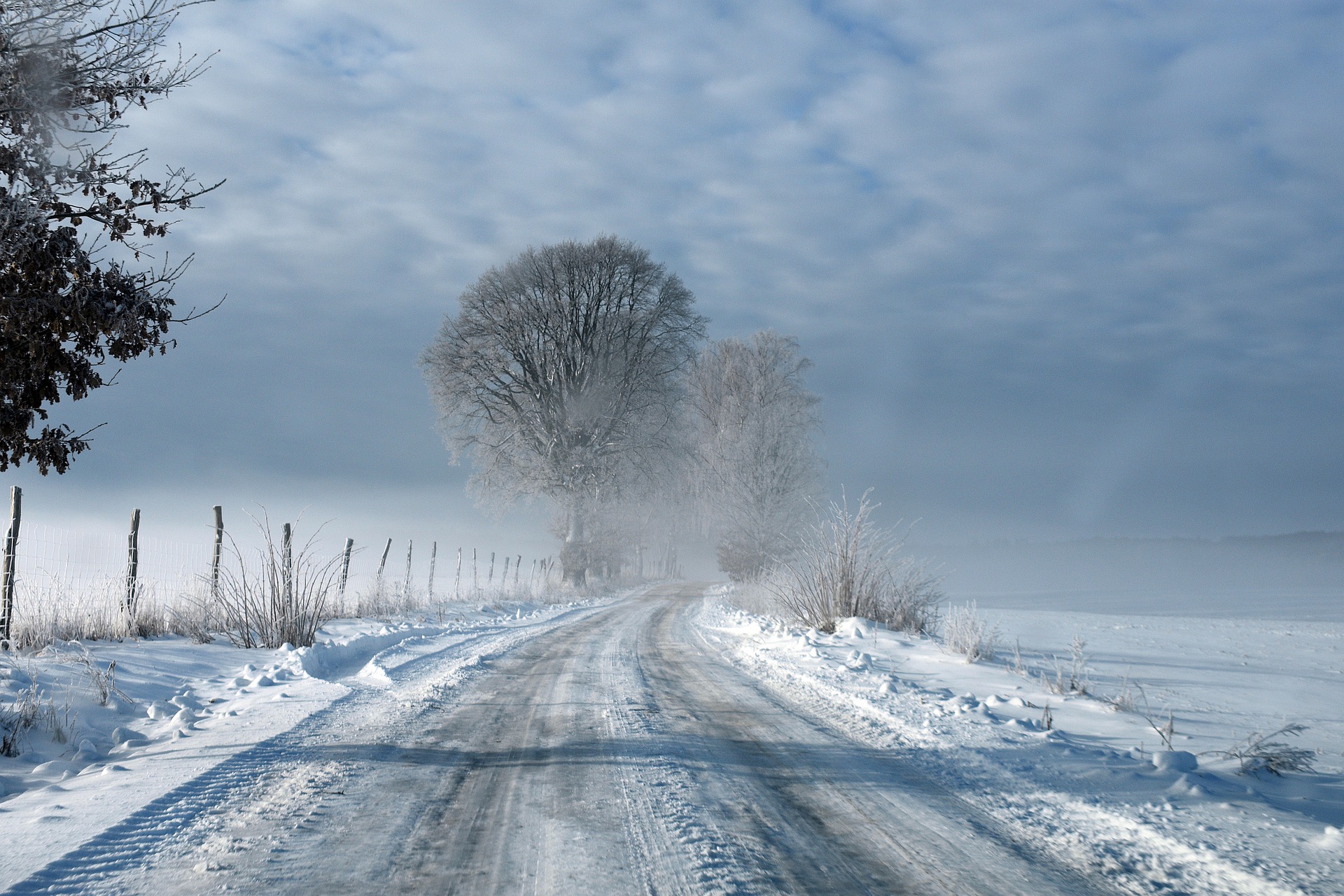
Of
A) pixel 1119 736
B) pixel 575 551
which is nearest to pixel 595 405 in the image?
pixel 575 551

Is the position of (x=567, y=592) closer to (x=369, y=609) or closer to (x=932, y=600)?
(x=369, y=609)

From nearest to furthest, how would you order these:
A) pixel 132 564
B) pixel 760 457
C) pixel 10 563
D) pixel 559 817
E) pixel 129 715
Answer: pixel 559 817
pixel 129 715
pixel 10 563
pixel 132 564
pixel 760 457

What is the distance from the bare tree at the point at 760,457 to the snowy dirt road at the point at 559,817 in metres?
22.9

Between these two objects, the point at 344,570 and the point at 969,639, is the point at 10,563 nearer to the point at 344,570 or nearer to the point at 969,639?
the point at 344,570

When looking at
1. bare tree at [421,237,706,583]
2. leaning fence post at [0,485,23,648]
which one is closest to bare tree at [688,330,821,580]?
bare tree at [421,237,706,583]

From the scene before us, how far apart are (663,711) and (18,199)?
4.78 m

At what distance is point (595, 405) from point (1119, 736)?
22.2m

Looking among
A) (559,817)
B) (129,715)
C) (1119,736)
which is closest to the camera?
(559,817)

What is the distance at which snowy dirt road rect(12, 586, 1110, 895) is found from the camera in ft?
8.16

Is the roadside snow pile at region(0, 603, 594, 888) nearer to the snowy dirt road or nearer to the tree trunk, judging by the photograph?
the snowy dirt road

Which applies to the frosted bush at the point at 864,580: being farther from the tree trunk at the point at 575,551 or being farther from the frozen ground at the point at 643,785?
the tree trunk at the point at 575,551

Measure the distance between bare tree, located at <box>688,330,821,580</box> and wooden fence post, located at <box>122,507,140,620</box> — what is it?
20.1m

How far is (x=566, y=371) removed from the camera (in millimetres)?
26031

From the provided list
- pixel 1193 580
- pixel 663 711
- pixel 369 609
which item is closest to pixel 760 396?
pixel 369 609
